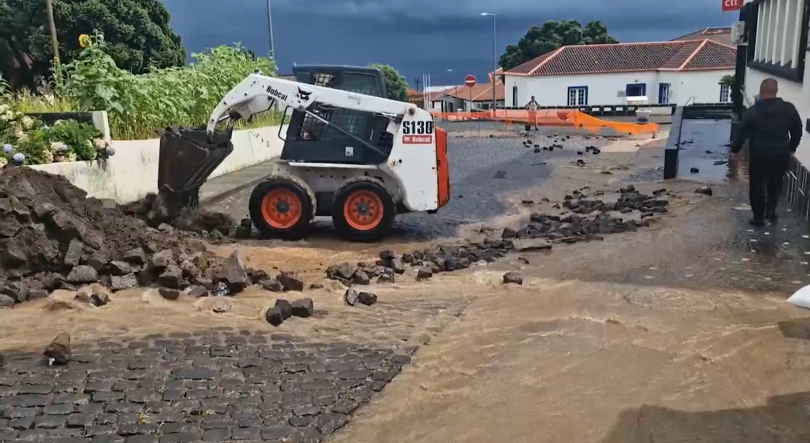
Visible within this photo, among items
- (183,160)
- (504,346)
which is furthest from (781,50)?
(183,160)

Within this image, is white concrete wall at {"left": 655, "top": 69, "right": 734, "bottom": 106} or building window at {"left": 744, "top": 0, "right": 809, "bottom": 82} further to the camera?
white concrete wall at {"left": 655, "top": 69, "right": 734, "bottom": 106}

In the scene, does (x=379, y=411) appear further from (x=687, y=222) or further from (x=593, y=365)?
(x=687, y=222)

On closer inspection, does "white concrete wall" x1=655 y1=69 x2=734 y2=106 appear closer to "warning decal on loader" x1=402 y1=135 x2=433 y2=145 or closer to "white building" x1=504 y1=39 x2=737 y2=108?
"white building" x1=504 y1=39 x2=737 y2=108

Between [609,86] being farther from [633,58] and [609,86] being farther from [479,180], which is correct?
[479,180]

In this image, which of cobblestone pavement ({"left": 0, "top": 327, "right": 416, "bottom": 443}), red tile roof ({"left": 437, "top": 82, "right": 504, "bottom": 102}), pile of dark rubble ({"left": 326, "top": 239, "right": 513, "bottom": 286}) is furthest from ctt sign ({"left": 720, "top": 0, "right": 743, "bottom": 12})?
red tile roof ({"left": 437, "top": 82, "right": 504, "bottom": 102})

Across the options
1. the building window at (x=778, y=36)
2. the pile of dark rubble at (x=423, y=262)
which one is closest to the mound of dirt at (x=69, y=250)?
the pile of dark rubble at (x=423, y=262)

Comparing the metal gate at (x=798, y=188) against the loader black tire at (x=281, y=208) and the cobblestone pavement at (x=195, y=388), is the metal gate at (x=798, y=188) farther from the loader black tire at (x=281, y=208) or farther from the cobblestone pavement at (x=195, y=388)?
the cobblestone pavement at (x=195, y=388)

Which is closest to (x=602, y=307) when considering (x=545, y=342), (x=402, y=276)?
(x=545, y=342)

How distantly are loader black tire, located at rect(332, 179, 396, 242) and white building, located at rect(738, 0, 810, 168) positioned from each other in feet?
19.5

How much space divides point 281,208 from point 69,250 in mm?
3029

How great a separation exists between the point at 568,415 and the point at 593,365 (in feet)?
2.75

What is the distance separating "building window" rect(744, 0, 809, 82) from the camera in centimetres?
1113

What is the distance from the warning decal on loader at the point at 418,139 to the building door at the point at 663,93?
4978cm

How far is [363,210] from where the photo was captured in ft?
30.2
